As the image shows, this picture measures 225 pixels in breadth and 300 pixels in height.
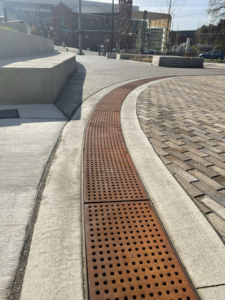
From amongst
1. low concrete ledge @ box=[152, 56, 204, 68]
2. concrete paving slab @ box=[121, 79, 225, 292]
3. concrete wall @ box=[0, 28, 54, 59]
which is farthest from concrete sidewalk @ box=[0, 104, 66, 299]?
low concrete ledge @ box=[152, 56, 204, 68]

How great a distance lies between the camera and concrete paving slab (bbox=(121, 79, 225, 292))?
5.74ft

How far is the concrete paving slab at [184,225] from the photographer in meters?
1.75

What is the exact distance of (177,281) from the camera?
1658mm

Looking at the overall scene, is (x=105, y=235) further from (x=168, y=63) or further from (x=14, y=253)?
(x=168, y=63)

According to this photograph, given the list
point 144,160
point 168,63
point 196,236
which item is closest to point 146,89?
point 144,160

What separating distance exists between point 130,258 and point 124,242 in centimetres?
16

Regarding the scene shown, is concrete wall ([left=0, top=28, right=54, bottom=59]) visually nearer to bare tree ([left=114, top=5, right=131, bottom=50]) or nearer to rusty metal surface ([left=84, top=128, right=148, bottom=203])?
rusty metal surface ([left=84, top=128, right=148, bottom=203])

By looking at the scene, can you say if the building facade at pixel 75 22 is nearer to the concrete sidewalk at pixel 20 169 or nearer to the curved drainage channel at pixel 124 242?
the concrete sidewalk at pixel 20 169

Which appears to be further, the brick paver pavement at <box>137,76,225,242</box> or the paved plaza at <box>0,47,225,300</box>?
the brick paver pavement at <box>137,76,225,242</box>

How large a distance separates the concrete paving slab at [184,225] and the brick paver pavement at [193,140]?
0.12 meters

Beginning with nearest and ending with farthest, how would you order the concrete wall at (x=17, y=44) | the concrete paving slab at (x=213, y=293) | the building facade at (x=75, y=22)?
1. the concrete paving slab at (x=213, y=293)
2. the concrete wall at (x=17, y=44)
3. the building facade at (x=75, y=22)

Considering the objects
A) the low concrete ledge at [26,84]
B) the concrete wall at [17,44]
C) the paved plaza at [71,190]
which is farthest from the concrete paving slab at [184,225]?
the concrete wall at [17,44]

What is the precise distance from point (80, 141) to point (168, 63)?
59.0ft

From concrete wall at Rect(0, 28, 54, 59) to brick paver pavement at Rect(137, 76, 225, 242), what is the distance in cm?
616
